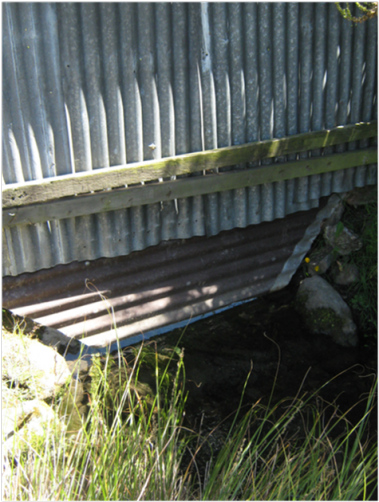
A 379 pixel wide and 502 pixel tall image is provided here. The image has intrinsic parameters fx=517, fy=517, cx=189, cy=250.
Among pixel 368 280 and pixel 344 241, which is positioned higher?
pixel 344 241

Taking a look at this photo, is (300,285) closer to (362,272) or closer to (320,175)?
(362,272)

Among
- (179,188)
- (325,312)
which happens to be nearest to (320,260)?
(325,312)

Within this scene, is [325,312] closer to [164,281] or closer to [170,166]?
[164,281]

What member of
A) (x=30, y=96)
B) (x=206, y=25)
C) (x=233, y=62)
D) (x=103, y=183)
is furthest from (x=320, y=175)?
(x=30, y=96)

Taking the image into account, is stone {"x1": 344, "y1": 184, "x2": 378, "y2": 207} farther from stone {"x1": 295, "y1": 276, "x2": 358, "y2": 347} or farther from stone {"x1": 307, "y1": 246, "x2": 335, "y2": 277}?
stone {"x1": 295, "y1": 276, "x2": 358, "y2": 347}

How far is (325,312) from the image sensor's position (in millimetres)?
4566

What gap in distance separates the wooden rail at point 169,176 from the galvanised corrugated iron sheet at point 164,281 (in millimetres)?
525

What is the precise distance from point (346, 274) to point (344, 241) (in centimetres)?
31

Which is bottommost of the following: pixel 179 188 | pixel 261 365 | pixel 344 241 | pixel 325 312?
pixel 261 365

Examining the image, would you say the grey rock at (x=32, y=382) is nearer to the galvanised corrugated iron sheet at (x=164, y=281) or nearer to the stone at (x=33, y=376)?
the stone at (x=33, y=376)

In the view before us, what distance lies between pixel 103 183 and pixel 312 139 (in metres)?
1.82

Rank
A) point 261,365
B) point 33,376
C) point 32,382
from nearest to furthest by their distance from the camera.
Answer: point 33,376 < point 32,382 < point 261,365

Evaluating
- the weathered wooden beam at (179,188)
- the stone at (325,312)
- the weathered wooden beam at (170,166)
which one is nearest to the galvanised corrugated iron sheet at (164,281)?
the stone at (325,312)

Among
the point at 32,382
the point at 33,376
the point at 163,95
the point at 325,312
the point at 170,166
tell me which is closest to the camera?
the point at 33,376
